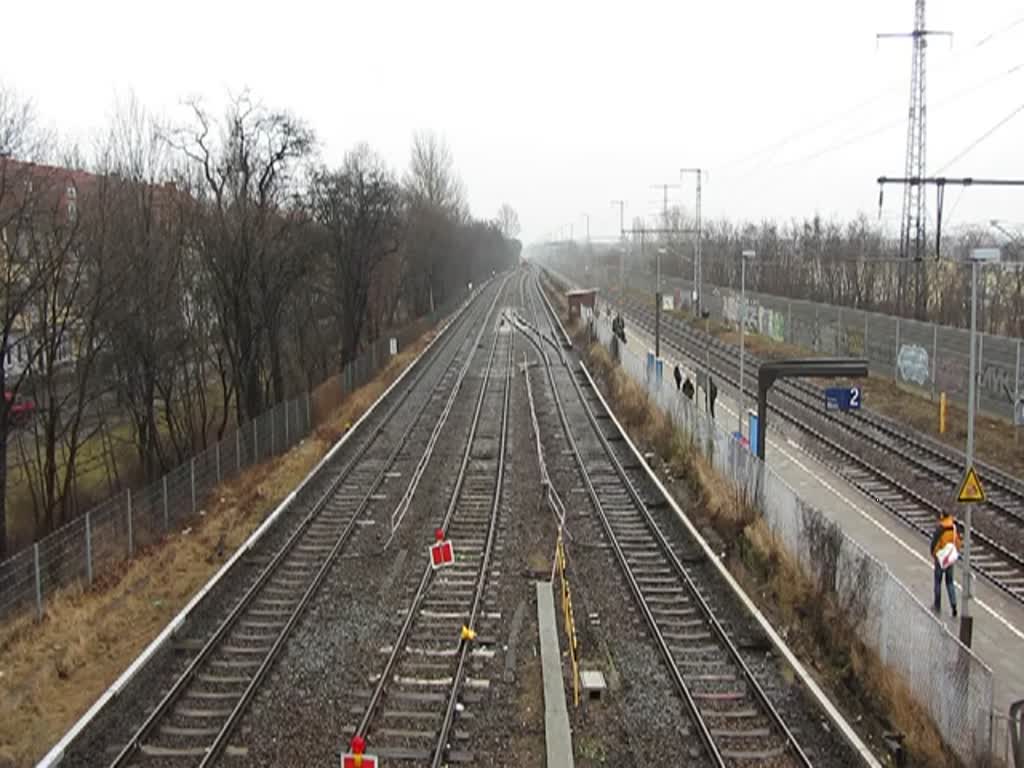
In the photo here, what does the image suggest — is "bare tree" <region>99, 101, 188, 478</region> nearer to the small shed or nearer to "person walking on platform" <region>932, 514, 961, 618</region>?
"person walking on platform" <region>932, 514, 961, 618</region>

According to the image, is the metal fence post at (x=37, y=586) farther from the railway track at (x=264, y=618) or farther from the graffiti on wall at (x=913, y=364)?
the graffiti on wall at (x=913, y=364)

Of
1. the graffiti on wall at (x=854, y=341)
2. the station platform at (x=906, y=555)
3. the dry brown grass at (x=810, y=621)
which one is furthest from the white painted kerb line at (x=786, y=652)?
the graffiti on wall at (x=854, y=341)

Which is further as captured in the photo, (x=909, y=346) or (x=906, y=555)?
(x=909, y=346)

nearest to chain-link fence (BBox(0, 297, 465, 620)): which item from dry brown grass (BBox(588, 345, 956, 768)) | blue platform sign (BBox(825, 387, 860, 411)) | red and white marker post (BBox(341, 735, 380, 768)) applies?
red and white marker post (BBox(341, 735, 380, 768))

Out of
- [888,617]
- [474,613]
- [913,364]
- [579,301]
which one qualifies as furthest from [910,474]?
[579,301]

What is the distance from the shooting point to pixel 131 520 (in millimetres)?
18172

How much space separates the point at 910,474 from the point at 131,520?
60.8ft

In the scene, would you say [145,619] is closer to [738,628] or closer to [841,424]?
[738,628]

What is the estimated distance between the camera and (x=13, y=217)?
68.1 ft

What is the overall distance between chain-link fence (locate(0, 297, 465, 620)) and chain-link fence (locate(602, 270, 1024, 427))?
21737 millimetres

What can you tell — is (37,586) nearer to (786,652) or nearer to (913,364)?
(786,652)

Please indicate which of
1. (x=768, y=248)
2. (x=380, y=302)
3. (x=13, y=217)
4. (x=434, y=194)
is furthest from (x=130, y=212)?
(x=434, y=194)

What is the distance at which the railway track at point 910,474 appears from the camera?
58.4 feet

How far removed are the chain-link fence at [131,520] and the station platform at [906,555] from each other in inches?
547
